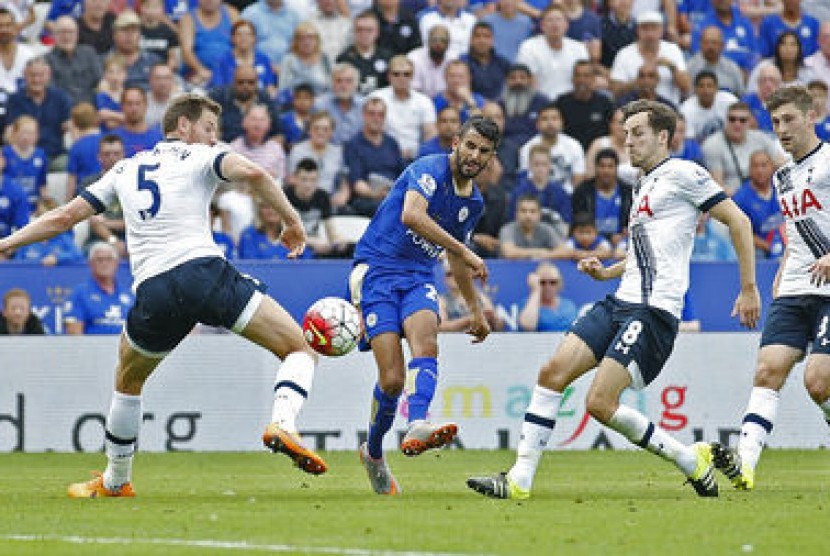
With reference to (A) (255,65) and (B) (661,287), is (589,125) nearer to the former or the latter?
(A) (255,65)

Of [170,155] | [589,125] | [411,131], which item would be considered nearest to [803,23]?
[589,125]

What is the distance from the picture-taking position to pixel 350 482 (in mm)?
13430

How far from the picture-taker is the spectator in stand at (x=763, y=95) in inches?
894

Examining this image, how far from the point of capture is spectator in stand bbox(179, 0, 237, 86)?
2202cm

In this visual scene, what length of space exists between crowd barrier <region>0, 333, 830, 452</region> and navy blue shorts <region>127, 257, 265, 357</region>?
21.1 ft

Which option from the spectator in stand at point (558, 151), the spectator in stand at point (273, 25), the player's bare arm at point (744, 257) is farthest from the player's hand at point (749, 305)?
the spectator in stand at point (273, 25)

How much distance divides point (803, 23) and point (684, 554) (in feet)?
56.2

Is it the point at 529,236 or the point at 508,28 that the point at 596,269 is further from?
the point at 508,28

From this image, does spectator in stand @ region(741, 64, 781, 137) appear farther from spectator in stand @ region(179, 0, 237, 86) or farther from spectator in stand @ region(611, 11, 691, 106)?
spectator in stand @ region(179, 0, 237, 86)

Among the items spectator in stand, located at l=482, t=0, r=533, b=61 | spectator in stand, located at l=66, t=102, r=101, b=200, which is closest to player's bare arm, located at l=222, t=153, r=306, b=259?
spectator in stand, located at l=66, t=102, r=101, b=200

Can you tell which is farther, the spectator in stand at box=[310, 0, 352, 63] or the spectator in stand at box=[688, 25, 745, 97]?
the spectator in stand at box=[688, 25, 745, 97]

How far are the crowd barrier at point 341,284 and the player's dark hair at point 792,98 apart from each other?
682 cm

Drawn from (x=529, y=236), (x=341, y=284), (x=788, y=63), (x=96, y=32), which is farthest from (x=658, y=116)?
(x=96, y=32)

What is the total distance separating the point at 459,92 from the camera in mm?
21781
